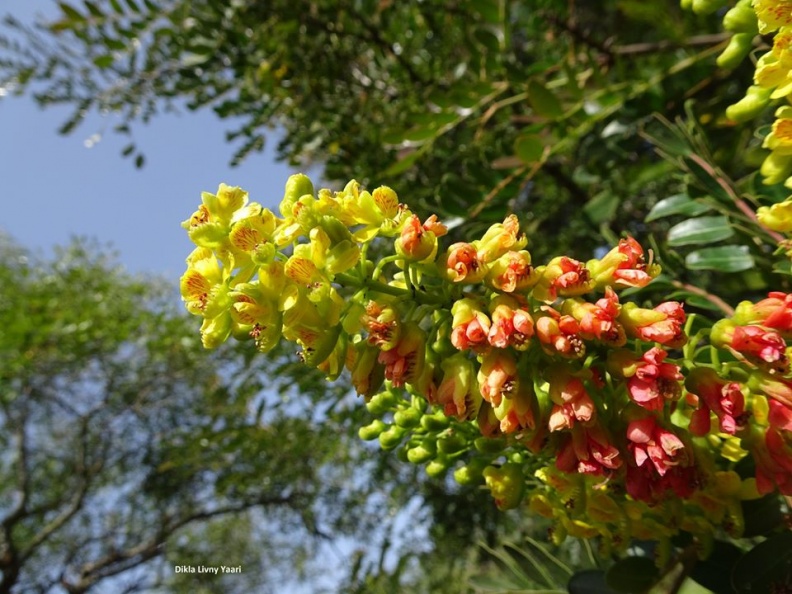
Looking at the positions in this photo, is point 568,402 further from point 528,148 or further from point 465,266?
point 528,148

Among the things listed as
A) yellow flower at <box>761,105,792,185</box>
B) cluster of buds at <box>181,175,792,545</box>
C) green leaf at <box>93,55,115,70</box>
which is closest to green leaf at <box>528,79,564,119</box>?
yellow flower at <box>761,105,792,185</box>

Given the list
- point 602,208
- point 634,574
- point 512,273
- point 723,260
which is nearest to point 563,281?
point 512,273

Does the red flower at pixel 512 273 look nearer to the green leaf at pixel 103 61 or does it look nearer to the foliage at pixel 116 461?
the green leaf at pixel 103 61

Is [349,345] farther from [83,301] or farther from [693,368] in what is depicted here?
[83,301]

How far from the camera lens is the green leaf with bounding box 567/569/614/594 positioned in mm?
925

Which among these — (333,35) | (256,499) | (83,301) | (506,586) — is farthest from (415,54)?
(83,301)

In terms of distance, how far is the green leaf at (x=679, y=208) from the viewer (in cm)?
108

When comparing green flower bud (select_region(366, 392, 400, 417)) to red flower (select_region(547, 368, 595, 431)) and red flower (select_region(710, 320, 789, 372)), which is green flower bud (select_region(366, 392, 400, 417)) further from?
red flower (select_region(710, 320, 789, 372))

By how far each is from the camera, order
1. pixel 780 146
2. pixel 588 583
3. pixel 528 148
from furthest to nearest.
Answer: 1. pixel 528 148
2. pixel 588 583
3. pixel 780 146

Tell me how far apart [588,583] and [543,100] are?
3.03 ft

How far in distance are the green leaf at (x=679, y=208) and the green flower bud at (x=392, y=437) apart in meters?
0.58

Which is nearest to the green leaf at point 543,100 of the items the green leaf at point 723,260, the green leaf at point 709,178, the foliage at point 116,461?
the green leaf at point 709,178

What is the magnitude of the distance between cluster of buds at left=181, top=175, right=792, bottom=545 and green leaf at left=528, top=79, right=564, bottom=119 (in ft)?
2.60

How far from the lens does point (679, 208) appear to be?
1102 millimetres
